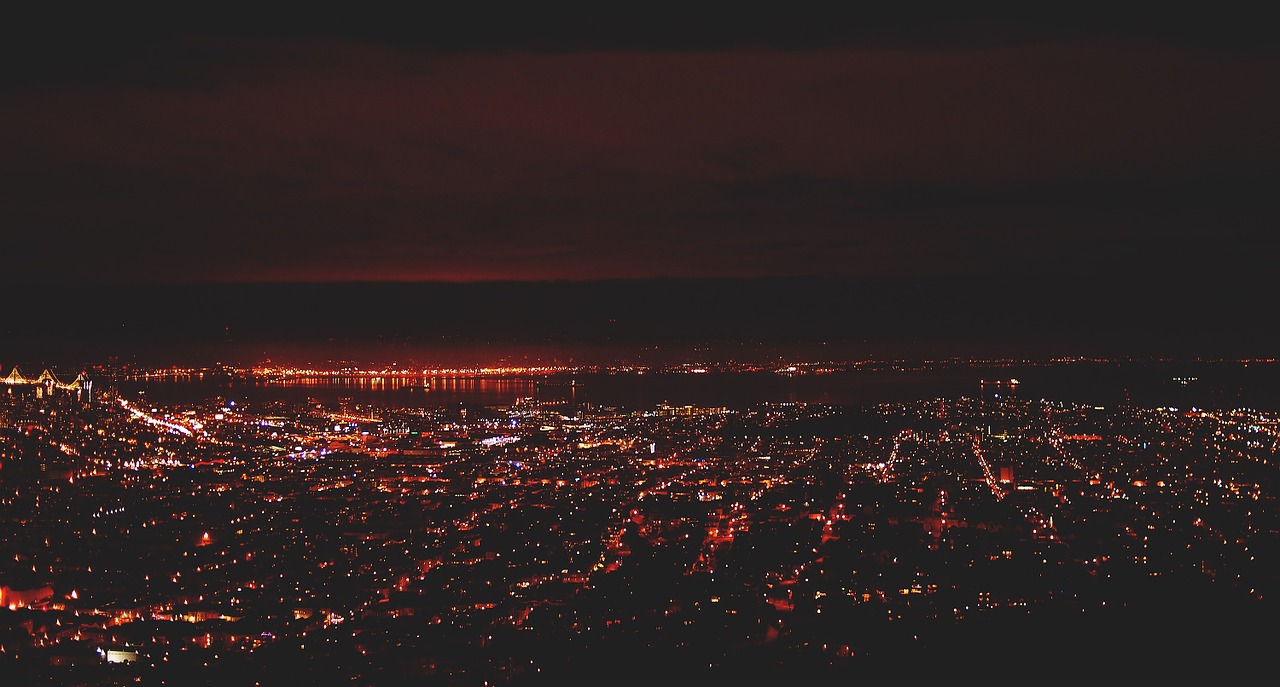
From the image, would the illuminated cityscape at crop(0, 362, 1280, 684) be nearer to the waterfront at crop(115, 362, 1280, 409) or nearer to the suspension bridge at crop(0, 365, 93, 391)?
the waterfront at crop(115, 362, 1280, 409)

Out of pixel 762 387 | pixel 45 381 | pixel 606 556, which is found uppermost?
pixel 45 381

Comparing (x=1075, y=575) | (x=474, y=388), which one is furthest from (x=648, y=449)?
(x=474, y=388)

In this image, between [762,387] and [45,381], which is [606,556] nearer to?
[762,387]

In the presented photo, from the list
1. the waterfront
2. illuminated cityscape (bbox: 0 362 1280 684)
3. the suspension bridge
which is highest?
the suspension bridge

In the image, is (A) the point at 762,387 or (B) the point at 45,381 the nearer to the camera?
(B) the point at 45,381

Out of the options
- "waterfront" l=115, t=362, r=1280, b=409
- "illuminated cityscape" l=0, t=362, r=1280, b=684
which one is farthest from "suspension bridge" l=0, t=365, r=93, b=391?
"illuminated cityscape" l=0, t=362, r=1280, b=684

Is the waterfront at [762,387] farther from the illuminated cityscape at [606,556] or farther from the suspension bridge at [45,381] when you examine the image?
the illuminated cityscape at [606,556]

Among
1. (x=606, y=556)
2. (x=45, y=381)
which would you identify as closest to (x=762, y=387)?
(x=45, y=381)

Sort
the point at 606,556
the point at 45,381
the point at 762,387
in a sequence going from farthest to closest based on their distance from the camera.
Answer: the point at 762,387 < the point at 45,381 < the point at 606,556

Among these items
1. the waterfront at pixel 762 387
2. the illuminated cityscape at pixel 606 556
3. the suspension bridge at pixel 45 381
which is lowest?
the illuminated cityscape at pixel 606 556

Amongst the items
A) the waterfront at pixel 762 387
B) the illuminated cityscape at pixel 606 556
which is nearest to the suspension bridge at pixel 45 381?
the waterfront at pixel 762 387

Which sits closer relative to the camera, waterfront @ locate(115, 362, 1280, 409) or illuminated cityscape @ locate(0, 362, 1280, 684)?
illuminated cityscape @ locate(0, 362, 1280, 684)

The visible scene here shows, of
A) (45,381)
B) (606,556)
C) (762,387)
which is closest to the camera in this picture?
(606,556)
